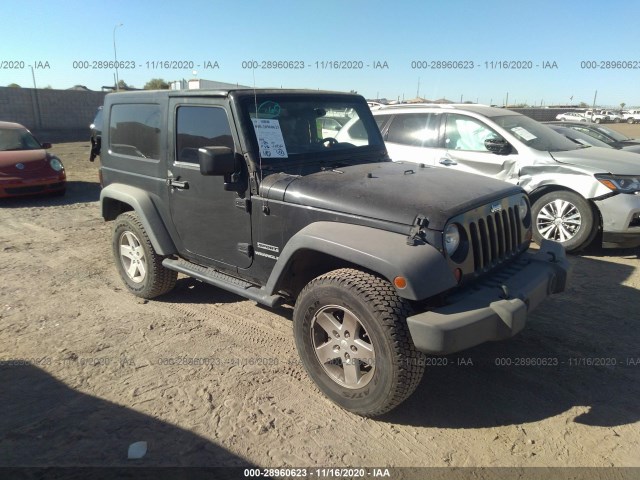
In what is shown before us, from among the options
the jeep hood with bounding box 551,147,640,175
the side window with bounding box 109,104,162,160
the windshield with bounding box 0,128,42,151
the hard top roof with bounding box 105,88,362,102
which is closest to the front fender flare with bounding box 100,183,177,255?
the side window with bounding box 109,104,162,160

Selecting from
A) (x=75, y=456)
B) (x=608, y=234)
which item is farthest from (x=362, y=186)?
(x=608, y=234)

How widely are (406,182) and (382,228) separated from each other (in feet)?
2.03

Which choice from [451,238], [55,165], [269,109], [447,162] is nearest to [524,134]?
[447,162]

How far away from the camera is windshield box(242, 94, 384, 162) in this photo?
3654mm

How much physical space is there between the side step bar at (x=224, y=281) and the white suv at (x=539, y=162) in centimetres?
368

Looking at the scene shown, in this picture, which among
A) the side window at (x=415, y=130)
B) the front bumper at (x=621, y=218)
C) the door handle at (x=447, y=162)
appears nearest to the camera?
the front bumper at (x=621, y=218)

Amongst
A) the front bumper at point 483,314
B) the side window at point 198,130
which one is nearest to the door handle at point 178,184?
the side window at point 198,130

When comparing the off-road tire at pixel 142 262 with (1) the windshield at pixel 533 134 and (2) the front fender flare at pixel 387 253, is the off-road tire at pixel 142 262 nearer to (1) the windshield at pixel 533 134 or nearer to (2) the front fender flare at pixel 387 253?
(2) the front fender flare at pixel 387 253

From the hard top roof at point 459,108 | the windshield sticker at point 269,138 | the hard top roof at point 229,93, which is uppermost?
the hard top roof at point 229,93

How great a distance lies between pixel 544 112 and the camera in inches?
1518

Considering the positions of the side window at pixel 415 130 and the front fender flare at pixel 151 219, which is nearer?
the front fender flare at pixel 151 219

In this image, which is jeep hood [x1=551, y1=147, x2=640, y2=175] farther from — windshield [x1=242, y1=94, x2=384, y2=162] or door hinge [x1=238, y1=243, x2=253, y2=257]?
door hinge [x1=238, y1=243, x2=253, y2=257]

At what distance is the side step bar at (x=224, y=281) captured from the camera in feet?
11.5

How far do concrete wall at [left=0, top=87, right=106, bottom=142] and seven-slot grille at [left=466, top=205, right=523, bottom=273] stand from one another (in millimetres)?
23377
